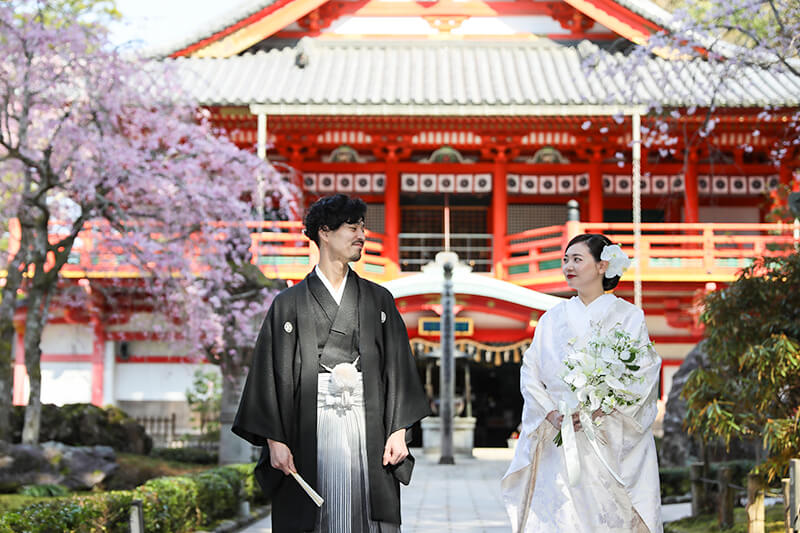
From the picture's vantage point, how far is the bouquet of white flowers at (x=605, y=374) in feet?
15.2

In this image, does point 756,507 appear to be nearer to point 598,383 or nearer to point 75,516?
point 598,383

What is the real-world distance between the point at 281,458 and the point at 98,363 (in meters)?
15.5

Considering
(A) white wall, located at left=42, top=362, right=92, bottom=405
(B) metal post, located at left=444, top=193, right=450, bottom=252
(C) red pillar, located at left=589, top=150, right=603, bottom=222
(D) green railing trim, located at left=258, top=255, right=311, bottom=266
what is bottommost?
(A) white wall, located at left=42, top=362, right=92, bottom=405

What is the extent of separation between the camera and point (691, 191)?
1794cm

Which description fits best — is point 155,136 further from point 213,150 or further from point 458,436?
point 458,436

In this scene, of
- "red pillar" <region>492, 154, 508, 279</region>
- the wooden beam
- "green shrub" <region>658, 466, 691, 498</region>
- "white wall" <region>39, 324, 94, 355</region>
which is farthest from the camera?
the wooden beam

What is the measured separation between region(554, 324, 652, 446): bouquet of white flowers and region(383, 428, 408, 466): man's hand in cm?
91

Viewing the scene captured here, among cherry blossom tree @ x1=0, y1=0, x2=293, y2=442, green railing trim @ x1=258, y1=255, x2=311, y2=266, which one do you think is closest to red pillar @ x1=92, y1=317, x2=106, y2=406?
cherry blossom tree @ x1=0, y1=0, x2=293, y2=442

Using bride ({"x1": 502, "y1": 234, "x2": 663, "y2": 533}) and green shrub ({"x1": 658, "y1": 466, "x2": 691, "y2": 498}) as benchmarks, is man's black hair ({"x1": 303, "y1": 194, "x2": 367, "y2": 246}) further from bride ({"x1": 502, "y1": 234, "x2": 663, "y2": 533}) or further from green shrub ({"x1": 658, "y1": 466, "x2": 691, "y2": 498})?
green shrub ({"x1": 658, "y1": 466, "x2": 691, "y2": 498})

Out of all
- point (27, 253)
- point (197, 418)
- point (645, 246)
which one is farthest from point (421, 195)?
point (27, 253)

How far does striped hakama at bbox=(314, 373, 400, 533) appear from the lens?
13.7 feet

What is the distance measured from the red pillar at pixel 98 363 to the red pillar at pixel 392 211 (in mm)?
5629

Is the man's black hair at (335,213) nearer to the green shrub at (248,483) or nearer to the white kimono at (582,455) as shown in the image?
the white kimono at (582,455)

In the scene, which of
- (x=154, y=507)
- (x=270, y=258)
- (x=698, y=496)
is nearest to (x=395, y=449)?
(x=154, y=507)
